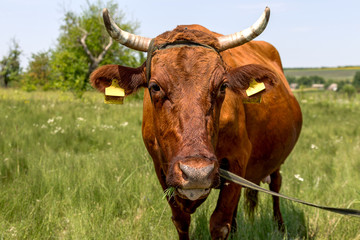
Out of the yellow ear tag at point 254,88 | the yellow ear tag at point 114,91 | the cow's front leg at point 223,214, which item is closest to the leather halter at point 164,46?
the yellow ear tag at point 114,91

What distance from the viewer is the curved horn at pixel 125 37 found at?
7.67 feet

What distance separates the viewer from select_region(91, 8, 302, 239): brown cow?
1997mm

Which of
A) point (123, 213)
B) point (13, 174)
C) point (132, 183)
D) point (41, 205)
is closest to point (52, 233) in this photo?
point (41, 205)

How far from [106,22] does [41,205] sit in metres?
2.17

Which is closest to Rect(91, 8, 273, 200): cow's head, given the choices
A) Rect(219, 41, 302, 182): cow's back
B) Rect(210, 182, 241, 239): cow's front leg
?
Rect(219, 41, 302, 182): cow's back

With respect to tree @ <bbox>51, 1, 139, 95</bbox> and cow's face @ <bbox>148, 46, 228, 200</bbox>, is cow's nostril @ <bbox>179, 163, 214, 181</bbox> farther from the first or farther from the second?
tree @ <bbox>51, 1, 139, 95</bbox>

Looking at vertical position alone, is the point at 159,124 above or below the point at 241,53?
below

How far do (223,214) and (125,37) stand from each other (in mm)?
1592

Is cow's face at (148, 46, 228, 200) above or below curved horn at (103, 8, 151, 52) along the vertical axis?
below

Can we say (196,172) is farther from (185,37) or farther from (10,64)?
(10,64)

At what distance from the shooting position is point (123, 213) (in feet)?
12.1

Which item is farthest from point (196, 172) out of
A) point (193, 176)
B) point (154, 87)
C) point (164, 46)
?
point (164, 46)

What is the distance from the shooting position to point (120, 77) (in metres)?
2.58

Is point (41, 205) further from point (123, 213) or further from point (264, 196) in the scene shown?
point (264, 196)
